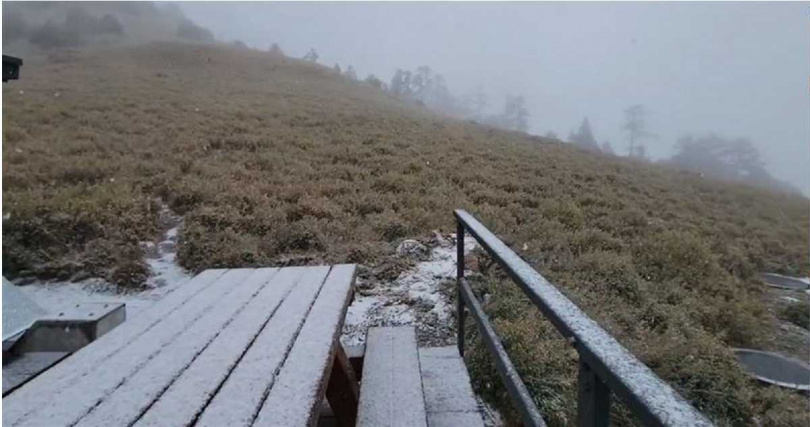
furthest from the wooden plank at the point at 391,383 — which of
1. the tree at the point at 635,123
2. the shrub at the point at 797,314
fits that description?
the tree at the point at 635,123

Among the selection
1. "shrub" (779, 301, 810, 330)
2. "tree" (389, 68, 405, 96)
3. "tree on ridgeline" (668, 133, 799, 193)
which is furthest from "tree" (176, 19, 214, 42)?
"shrub" (779, 301, 810, 330)

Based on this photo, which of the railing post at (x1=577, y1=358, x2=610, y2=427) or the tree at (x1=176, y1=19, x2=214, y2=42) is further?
the tree at (x1=176, y1=19, x2=214, y2=42)

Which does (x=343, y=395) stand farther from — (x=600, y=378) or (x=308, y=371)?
(x=600, y=378)

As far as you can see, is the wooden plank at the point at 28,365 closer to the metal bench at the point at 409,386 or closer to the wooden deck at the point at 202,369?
the wooden deck at the point at 202,369

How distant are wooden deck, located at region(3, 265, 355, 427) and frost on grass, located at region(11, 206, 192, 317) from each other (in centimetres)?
264

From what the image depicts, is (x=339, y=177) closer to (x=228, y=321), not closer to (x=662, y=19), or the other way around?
(x=228, y=321)

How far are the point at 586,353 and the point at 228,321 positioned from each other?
4.68ft

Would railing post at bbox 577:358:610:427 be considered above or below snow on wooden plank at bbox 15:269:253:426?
above

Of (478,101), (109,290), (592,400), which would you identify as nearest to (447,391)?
(592,400)

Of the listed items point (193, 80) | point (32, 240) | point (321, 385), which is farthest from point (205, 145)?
point (193, 80)

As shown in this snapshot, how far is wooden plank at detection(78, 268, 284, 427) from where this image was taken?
3.83 ft

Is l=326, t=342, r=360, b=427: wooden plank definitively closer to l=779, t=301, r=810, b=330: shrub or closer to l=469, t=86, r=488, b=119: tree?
l=779, t=301, r=810, b=330: shrub

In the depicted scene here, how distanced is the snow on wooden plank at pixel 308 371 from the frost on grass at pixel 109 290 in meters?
2.89

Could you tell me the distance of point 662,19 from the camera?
97.8 m
